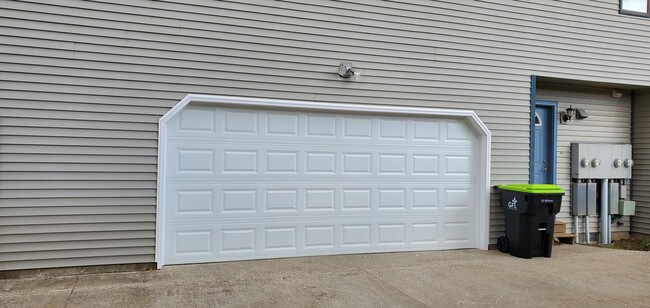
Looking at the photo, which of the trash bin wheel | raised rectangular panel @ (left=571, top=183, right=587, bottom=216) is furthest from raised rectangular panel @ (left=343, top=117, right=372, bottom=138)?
raised rectangular panel @ (left=571, top=183, right=587, bottom=216)

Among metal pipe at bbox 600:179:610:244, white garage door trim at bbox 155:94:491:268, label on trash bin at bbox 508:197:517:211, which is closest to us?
white garage door trim at bbox 155:94:491:268

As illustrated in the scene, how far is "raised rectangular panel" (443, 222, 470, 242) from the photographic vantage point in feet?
21.6

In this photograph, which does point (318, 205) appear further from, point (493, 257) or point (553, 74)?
point (553, 74)

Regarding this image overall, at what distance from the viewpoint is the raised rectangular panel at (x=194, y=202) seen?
543 cm

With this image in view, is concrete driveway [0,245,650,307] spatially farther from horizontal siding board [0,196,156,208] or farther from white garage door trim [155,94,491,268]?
horizontal siding board [0,196,156,208]

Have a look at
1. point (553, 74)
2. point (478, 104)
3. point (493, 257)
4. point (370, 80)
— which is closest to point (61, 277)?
point (370, 80)

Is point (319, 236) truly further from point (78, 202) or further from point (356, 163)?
point (78, 202)

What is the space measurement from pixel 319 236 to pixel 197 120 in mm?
2114

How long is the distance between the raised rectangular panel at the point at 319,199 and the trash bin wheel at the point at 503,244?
2.45m

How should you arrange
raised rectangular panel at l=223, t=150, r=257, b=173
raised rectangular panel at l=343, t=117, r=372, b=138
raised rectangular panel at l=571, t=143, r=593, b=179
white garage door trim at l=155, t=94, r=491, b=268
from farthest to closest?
1. raised rectangular panel at l=571, t=143, r=593, b=179
2. raised rectangular panel at l=343, t=117, r=372, b=138
3. raised rectangular panel at l=223, t=150, r=257, b=173
4. white garage door trim at l=155, t=94, r=491, b=268

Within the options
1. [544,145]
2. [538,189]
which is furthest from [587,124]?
[538,189]

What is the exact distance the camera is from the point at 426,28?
20.8ft

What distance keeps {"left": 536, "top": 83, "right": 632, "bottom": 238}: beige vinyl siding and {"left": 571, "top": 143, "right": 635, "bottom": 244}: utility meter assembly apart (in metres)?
0.11

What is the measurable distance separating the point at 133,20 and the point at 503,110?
5.01 metres
